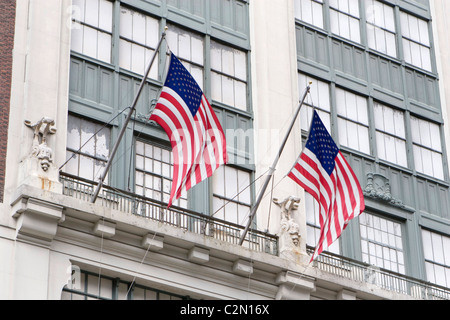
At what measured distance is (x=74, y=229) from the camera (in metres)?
29.5

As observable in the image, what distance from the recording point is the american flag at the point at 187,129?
2938 cm

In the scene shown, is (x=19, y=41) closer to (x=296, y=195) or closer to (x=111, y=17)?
(x=111, y=17)

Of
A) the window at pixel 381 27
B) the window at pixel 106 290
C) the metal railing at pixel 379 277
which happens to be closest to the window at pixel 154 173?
the window at pixel 106 290

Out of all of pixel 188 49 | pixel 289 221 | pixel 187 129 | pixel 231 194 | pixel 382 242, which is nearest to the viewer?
pixel 187 129

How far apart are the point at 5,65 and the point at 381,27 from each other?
15.2 metres

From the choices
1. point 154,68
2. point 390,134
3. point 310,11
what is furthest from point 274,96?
point 390,134

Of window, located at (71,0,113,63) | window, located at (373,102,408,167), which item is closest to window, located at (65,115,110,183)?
window, located at (71,0,113,63)

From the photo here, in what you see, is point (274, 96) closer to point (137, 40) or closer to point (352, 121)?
point (352, 121)

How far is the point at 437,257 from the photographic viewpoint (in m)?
37.8

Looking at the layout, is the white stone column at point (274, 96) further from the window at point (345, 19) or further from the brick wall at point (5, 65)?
the brick wall at point (5, 65)

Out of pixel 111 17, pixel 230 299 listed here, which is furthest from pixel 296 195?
pixel 111 17

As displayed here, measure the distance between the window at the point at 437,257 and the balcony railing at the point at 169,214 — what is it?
6.66 meters

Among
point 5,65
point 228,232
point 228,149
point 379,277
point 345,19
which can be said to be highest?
point 345,19

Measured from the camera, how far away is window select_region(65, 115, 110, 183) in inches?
1227
